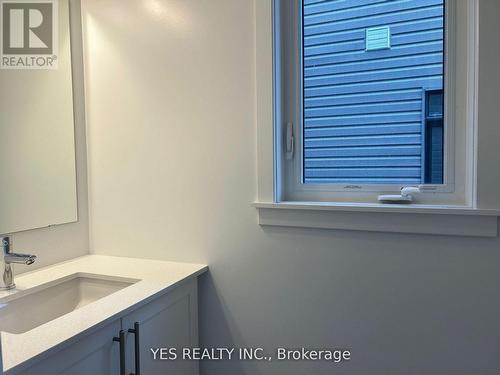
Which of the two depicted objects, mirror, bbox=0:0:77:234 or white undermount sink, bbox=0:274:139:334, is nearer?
white undermount sink, bbox=0:274:139:334

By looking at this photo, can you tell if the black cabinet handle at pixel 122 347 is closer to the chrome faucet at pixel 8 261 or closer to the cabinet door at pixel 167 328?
the cabinet door at pixel 167 328

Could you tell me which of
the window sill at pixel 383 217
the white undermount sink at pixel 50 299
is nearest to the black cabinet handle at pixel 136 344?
the white undermount sink at pixel 50 299

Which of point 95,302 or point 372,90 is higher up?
point 372,90

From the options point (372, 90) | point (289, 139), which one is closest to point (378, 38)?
point (372, 90)

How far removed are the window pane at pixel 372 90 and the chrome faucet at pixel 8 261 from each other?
1022mm

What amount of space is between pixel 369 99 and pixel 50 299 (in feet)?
Result: 4.48

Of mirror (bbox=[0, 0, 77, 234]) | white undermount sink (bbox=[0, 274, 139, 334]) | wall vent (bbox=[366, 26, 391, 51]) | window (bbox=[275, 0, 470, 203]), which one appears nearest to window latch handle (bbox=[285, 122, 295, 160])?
window (bbox=[275, 0, 470, 203])

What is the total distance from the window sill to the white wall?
1.5 inches

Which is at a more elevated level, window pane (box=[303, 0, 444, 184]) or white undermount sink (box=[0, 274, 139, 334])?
window pane (box=[303, 0, 444, 184])

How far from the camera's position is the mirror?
56.2 inches

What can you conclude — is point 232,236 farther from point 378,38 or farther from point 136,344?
point 378,38

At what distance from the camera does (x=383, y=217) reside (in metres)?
1.30

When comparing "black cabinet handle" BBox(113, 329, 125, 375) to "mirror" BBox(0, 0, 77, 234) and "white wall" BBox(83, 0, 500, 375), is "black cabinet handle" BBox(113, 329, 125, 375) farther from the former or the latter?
"mirror" BBox(0, 0, 77, 234)

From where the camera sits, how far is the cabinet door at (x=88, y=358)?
0.93m
